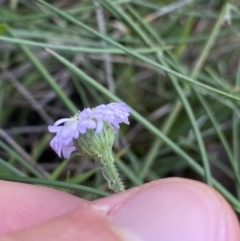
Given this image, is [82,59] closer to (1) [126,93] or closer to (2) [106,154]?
(1) [126,93]

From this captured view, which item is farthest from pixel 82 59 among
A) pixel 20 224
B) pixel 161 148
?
pixel 20 224

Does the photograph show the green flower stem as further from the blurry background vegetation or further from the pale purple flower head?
the blurry background vegetation

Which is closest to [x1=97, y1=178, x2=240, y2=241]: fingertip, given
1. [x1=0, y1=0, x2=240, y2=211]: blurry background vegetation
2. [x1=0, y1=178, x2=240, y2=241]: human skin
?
[x1=0, y1=178, x2=240, y2=241]: human skin

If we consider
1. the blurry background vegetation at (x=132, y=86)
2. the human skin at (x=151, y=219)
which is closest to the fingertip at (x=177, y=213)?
the human skin at (x=151, y=219)

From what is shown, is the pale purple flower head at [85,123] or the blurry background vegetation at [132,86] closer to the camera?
the pale purple flower head at [85,123]

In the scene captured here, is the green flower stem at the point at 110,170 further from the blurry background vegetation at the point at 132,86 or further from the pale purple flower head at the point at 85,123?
the blurry background vegetation at the point at 132,86

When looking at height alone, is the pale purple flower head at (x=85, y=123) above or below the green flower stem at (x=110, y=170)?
above
